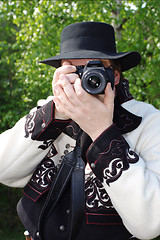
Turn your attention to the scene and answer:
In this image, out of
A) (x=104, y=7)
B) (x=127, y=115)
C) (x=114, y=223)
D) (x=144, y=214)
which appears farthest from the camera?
(x=104, y=7)

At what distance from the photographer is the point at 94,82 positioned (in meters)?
1.25

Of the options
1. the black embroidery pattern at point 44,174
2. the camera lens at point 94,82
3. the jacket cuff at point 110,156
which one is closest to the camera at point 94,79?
the camera lens at point 94,82

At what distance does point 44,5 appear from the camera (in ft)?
14.3

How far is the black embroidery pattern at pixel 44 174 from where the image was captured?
159cm

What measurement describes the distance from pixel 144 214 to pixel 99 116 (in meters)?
0.48

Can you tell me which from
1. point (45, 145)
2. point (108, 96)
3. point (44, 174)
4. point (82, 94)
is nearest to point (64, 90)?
point (82, 94)

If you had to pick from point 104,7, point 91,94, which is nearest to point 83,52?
point 91,94

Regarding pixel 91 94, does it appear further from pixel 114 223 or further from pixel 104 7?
pixel 104 7

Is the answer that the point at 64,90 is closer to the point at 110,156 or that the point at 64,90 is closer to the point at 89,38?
the point at 110,156

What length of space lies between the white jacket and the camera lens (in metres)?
0.38

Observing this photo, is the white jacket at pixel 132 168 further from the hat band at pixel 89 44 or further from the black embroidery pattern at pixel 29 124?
the hat band at pixel 89 44

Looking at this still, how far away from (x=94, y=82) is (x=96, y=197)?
630mm

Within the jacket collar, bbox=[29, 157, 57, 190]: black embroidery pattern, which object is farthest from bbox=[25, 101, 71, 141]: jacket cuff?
the jacket collar

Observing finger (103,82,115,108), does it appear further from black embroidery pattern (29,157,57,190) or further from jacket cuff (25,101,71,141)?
black embroidery pattern (29,157,57,190)
